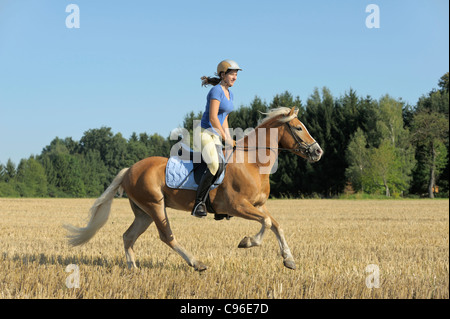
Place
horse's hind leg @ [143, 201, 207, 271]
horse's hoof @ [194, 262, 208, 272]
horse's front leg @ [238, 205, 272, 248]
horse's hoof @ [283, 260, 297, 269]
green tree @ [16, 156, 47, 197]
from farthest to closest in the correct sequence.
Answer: green tree @ [16, 156, 47, 197] < horse's hind leg @ [143, 201, 207, 271] < horse's hoof @ [194, 262, 208, 272] < horse's front leg @ [238, 205, 272, 248] < horse's hoof @ [283, 260, 297, 269]

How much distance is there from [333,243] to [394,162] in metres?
40.4

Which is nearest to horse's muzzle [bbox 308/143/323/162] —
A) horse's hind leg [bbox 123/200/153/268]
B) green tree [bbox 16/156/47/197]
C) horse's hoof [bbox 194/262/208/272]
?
horse's hoof [bbox 194/262/208/272]

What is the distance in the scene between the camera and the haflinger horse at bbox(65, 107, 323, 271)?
6.61 metres

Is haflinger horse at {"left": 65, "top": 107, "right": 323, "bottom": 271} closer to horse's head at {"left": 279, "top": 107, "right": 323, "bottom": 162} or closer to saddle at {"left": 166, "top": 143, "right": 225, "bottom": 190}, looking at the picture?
horse's head at {"left": 279, "top": 107, "right": 323, "bottom": 162}

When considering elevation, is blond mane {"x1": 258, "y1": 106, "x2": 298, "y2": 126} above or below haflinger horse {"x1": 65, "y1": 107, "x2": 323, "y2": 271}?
above

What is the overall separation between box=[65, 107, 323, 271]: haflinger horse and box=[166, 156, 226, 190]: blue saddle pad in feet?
0.35

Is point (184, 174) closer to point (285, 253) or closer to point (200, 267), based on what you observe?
point (200, 267)

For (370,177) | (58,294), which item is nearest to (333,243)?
(58,294)

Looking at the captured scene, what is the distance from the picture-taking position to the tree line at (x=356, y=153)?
47.8 meters

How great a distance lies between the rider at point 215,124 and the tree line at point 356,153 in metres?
39.6

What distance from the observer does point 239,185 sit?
6.68 metres

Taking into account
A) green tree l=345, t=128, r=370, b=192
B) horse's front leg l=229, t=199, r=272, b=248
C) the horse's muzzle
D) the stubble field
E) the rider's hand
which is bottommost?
green tree l=345, t=128, r=370, b=192

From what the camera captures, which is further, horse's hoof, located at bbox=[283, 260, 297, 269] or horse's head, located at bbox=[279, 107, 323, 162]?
horse's head, located at bbox=[279, 107, 323, 162]

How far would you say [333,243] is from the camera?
1082 cm
